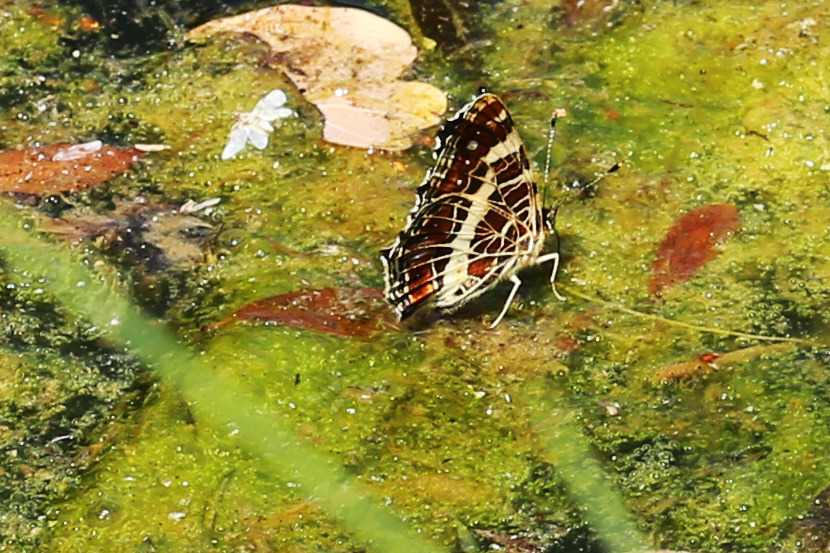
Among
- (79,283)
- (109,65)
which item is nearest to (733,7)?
(109,65)

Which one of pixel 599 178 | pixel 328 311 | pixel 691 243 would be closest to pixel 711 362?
pixel 691 243

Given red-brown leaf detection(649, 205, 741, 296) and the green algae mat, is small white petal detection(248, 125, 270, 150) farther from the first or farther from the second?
red-brown leaf detection(649, 205, 741, 296)

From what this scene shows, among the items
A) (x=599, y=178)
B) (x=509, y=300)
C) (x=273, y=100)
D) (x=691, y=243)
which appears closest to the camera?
(x=509, y=300)

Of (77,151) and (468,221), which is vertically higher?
(468,221)

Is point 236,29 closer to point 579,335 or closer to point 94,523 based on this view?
point 579,335

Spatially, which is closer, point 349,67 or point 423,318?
point 423,318

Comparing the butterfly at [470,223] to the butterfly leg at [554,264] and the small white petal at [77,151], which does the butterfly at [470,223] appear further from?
the small white petal at [77,151]

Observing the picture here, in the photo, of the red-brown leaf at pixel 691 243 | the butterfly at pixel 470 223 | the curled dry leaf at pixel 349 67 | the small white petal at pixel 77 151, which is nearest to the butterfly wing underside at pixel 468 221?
the butterfly at pixel 470 223

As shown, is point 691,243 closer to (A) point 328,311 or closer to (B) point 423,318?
(B) point 423,318
